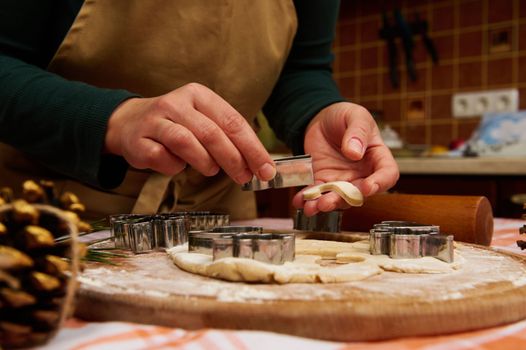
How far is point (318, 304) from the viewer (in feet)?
1.32

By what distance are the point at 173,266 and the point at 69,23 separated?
49 cm

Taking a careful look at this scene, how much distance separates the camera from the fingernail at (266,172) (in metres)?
0.67

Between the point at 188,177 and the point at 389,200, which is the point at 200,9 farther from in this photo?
the point at 389,200

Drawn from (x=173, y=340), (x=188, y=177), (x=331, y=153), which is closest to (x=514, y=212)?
(x=331, y=153)

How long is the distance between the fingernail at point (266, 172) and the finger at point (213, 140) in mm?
27

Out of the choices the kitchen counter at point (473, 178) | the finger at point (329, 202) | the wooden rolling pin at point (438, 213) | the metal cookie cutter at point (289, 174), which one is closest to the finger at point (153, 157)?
the metal cookie cutter at point (289, 174)

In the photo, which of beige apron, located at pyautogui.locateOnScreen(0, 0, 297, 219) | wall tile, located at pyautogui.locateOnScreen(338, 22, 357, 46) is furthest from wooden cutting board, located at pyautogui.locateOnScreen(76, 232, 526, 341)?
wall tile, located at pyautogui.locateOnScreen(338, 22, 357, 46)

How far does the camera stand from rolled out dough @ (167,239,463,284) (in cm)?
47

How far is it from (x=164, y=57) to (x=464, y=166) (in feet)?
3.86

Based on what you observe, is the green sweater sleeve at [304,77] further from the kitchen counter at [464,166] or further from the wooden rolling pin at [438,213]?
the kitchen counter at [464,166]

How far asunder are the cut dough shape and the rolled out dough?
0.09 m

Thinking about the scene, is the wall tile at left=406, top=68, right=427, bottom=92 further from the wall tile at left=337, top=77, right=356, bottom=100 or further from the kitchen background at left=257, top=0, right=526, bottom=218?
the wall tile at left=337, top=77, right=356, bottom=100

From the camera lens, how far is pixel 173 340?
1.28ft

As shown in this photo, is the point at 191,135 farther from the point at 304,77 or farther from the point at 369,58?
the point at 369,58
